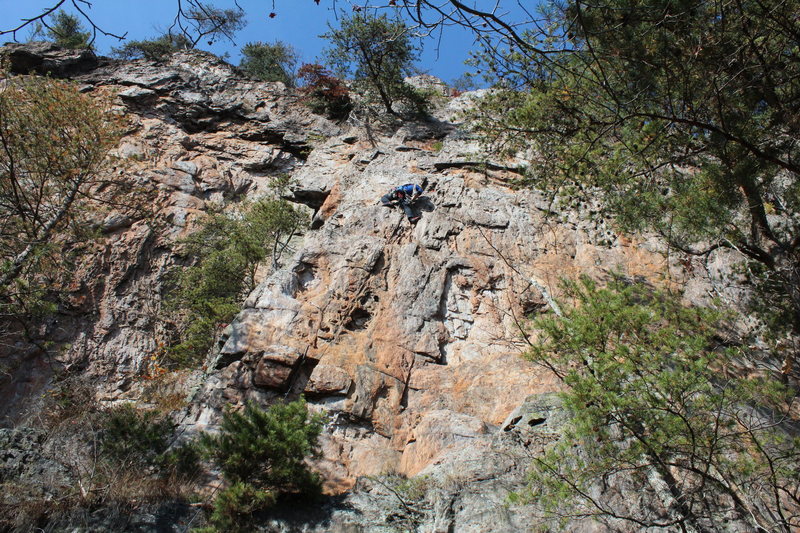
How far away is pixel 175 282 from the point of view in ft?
46.0

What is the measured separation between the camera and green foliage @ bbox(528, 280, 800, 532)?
4.18 meters

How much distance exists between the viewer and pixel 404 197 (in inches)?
456

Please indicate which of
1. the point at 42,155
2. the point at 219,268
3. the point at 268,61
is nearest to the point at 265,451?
the point at 42,155

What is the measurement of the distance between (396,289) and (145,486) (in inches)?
217

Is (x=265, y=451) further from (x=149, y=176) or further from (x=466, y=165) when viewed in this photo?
(x=149, y=176)

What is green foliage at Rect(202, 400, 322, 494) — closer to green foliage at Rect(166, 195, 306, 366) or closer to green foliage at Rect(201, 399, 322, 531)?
green foliage at Rect(201, 399, 322, 531)

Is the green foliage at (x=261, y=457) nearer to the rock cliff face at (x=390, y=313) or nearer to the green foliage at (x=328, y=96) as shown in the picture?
the rock cliff face at (x=390, y=313)

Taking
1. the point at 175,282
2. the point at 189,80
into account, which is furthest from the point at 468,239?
the point at 189,80

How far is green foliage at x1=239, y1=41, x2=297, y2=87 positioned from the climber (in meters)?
15.4

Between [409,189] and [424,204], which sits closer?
[409,189]

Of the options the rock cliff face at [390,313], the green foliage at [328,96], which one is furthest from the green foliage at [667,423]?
the green foliage at [328,96]

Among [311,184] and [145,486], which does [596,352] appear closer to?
[145,486]

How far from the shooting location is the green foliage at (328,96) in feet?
64.4

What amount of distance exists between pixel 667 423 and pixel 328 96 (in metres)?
18.5
